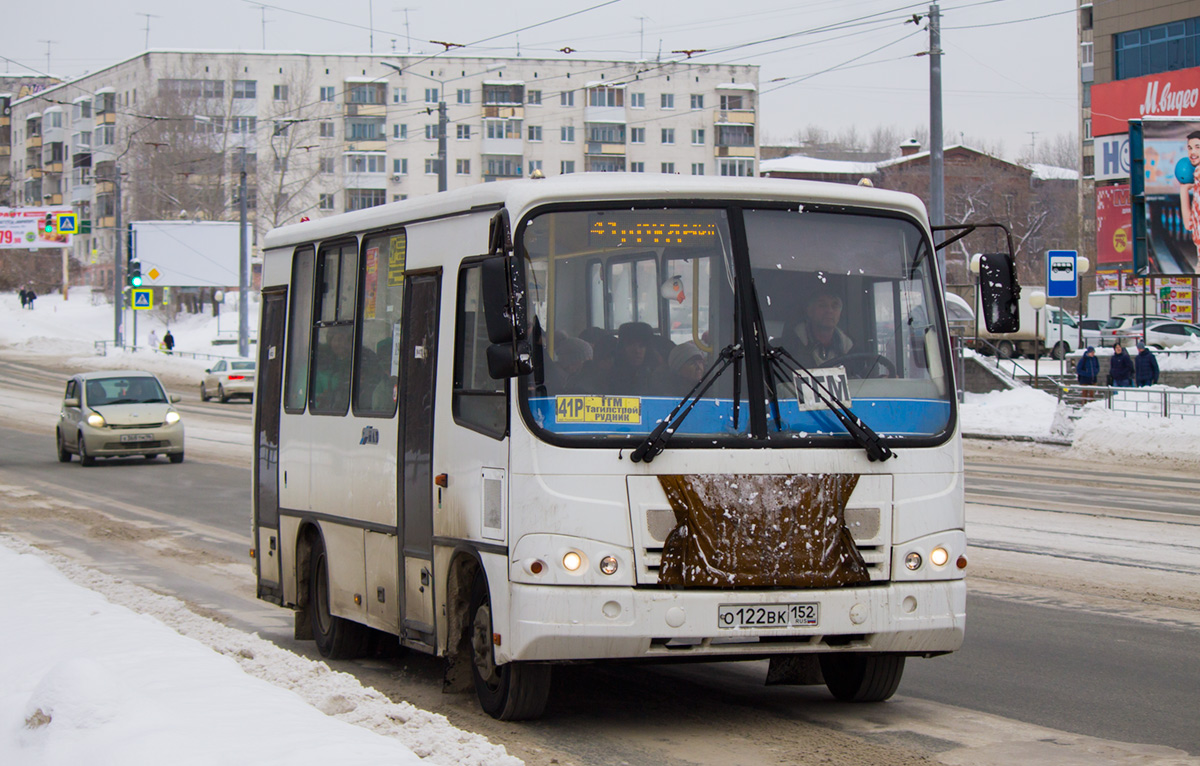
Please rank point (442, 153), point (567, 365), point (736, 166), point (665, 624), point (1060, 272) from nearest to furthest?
point (665, 624) → point (567, 365) → point (1060, 272) → point (442, 153) → point (736, 166)

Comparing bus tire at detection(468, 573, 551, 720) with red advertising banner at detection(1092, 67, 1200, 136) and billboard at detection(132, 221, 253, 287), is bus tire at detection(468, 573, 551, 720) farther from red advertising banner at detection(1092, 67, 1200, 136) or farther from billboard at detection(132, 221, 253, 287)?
billboard at detection(132, 221, 253, 287)

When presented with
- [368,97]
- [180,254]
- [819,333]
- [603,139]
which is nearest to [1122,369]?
[819,333]

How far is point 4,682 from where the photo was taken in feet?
20.2

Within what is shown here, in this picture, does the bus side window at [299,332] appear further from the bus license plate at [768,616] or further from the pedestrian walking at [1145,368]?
the pedestrian walking at [1145,368]

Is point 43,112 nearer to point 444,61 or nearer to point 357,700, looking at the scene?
point 444,61

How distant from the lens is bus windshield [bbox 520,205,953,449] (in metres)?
6.58

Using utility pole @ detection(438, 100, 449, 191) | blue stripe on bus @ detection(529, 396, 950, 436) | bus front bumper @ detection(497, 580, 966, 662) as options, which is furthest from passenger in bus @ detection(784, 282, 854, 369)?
utility pole @ detection(438, 100, 449, 191)

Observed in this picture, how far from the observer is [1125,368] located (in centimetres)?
3262

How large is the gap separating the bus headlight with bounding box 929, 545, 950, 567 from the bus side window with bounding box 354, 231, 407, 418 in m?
2.89

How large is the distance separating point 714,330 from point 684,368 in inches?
8.7

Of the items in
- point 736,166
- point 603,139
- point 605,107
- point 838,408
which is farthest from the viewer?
point 736,166

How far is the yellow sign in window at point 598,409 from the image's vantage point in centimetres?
654

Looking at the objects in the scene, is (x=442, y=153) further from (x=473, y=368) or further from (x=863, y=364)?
(x=863, y=364)

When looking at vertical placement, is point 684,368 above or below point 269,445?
above
